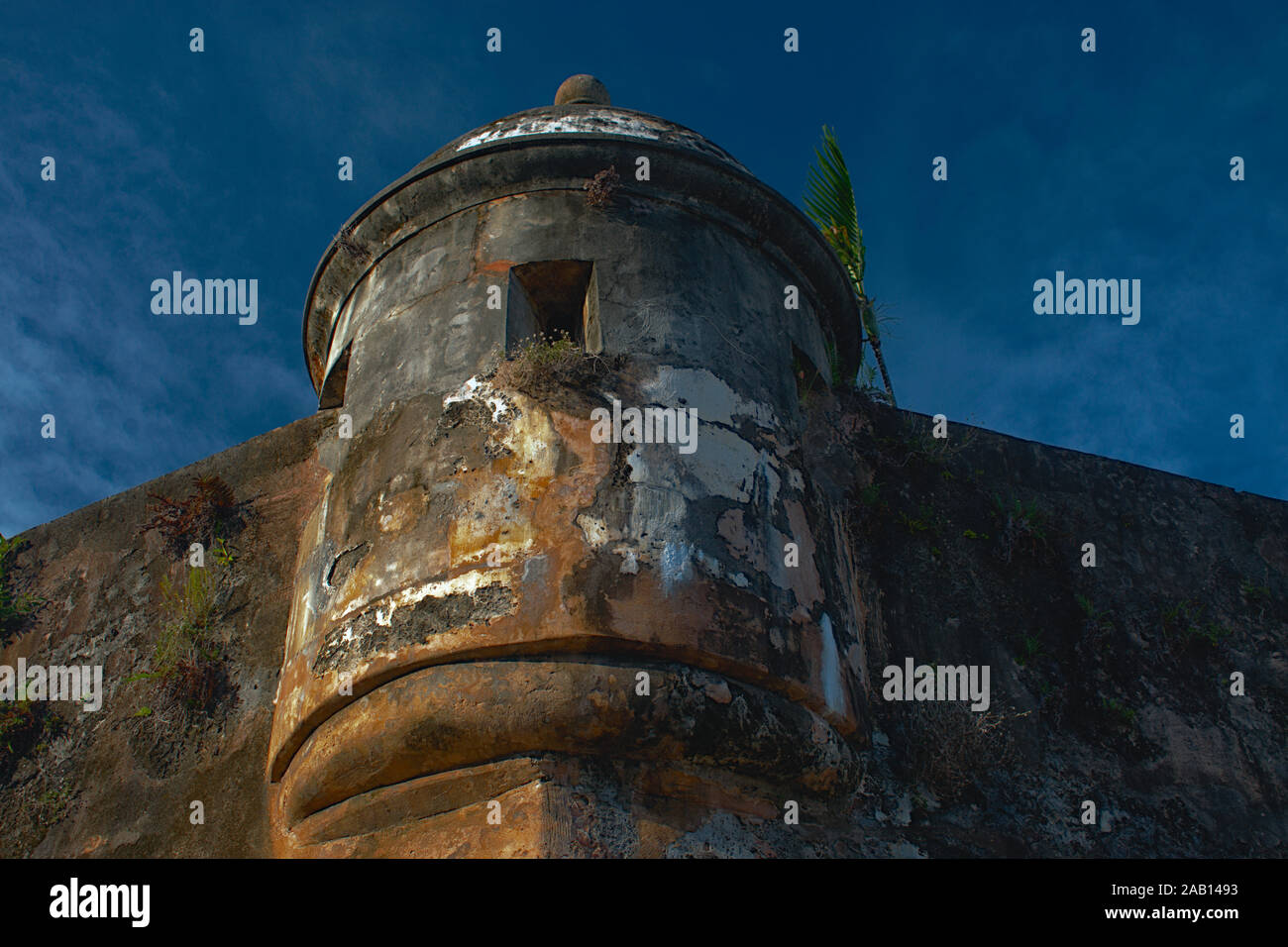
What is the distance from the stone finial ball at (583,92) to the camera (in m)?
7.09

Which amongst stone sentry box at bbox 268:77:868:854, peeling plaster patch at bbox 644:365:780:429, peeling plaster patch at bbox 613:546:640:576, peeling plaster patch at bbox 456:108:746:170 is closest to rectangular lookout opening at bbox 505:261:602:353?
stone sentry box at bbox 268:77:868:854

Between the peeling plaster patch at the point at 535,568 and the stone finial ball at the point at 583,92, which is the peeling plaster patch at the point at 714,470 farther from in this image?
the stone finial ball at the point at 583,92

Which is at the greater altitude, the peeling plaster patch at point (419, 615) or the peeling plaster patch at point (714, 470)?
the peeling plaster patch at point (714, 470)

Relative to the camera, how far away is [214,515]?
620cm

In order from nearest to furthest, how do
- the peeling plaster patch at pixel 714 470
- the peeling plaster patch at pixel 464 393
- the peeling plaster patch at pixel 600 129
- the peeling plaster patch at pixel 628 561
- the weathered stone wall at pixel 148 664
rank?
the peeling plaster patch at pixel 628 561 → the peeling plaster patch at pixel 714 470 → the peeling plaster patch at pixel 464 393 → the weathered stone wall at pixel 148 664 → the peeling plaster patch at pixel 600 129

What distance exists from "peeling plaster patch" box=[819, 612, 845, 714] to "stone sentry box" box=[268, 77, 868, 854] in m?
0.02

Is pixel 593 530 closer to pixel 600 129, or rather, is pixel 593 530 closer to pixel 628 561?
pixel 628 561

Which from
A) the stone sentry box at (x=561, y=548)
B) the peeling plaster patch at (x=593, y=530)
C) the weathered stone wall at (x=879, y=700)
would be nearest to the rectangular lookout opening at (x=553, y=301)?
the stone sentry box at (x=561, y=548)

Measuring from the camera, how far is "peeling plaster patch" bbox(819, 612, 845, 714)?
183 inches

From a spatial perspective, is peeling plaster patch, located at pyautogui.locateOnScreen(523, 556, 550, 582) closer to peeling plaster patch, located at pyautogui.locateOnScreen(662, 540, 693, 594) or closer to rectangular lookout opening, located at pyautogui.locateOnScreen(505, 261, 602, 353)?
peeling plaster patch, located at pyautogui.locateOnScreen(662, 540, 693, 594)

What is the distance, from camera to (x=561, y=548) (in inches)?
173

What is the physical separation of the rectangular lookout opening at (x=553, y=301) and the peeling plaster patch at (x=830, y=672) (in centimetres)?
167
